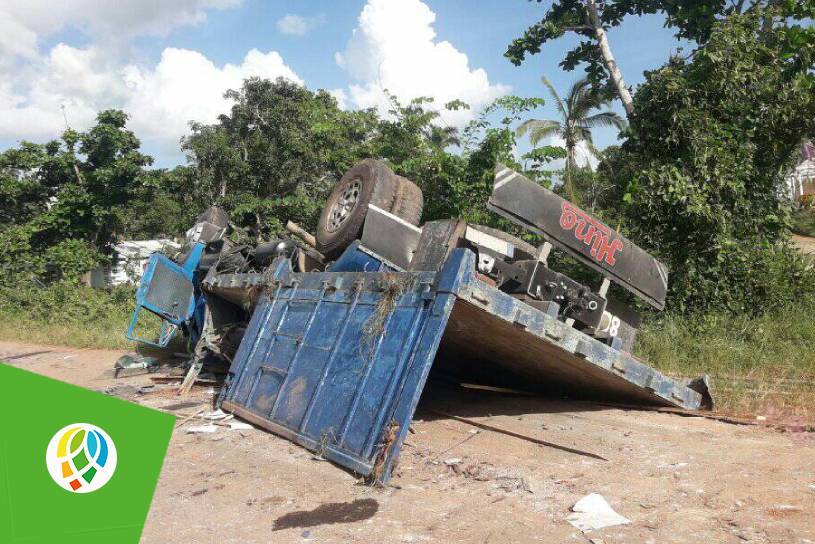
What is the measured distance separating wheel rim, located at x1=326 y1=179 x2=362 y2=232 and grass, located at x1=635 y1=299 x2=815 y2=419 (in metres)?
3.59

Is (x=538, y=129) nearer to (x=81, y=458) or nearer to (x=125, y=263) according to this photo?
(x=125, y=263)

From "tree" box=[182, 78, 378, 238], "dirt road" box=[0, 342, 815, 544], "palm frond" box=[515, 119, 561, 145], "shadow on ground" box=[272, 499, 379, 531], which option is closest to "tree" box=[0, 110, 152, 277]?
"tree" box=[182, 78, 378, 238]

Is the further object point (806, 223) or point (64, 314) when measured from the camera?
point (806, 223)

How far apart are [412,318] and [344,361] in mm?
716

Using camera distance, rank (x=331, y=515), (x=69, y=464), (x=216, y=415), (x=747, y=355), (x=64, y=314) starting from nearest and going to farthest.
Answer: (x=69, y=464) → (x=331, y=515) → (x=216, y=415) → (x=747, y=355) → (x=64, y=314)

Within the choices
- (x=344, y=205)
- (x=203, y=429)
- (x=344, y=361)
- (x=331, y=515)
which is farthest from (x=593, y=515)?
(x=344, y=205)

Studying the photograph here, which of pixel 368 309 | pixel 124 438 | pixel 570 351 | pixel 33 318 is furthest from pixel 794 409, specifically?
pixel 33 318

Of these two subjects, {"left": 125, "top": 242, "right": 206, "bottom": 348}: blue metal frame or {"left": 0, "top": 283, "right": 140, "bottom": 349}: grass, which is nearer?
{"left": 125, "top": 242, "right": 206, "bottom": 348}: blue metal frame

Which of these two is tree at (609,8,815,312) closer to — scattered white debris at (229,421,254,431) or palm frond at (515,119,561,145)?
scattered white debris at (229,421,254,431)

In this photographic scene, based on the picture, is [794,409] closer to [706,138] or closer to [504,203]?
[504,203]

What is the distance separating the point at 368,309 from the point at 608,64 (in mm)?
8210

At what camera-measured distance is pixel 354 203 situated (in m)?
6.48

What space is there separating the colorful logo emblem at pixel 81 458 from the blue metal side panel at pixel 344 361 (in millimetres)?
2479

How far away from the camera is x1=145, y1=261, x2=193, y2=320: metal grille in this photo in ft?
25.9
